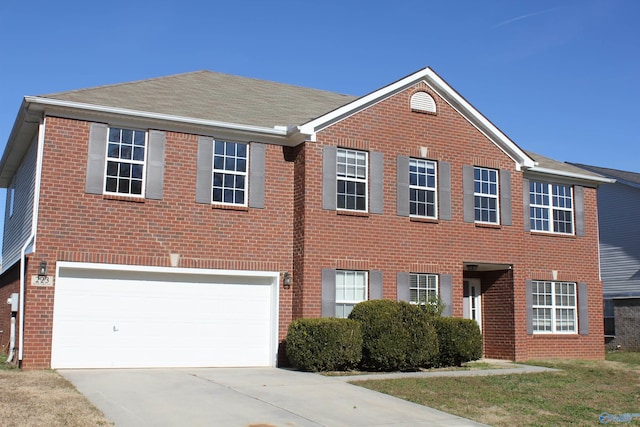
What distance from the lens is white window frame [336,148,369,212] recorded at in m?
18.0

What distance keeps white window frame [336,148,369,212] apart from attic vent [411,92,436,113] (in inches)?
83.6

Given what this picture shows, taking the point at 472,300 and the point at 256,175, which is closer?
Result: the point at 256,175

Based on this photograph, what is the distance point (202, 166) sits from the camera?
1686cm

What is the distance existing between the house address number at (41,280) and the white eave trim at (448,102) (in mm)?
6625

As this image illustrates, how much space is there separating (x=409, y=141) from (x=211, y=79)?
A: 649cm

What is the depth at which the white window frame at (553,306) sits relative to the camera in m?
20.7

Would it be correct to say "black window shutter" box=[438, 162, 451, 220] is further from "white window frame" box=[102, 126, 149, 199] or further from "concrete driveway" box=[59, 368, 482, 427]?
"white window frame" box=[102, 126, 149, 199]

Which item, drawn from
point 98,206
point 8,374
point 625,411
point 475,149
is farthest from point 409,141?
point 8,374

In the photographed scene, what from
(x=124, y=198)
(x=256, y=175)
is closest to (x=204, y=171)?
(x=256, y=175)

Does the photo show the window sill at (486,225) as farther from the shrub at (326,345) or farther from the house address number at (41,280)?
the house address number at (41,280)

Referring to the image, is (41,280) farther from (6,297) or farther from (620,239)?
(620,239)

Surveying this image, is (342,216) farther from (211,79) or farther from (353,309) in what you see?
(211,79)

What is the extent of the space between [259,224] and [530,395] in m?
7.57

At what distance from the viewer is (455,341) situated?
17297 mm
